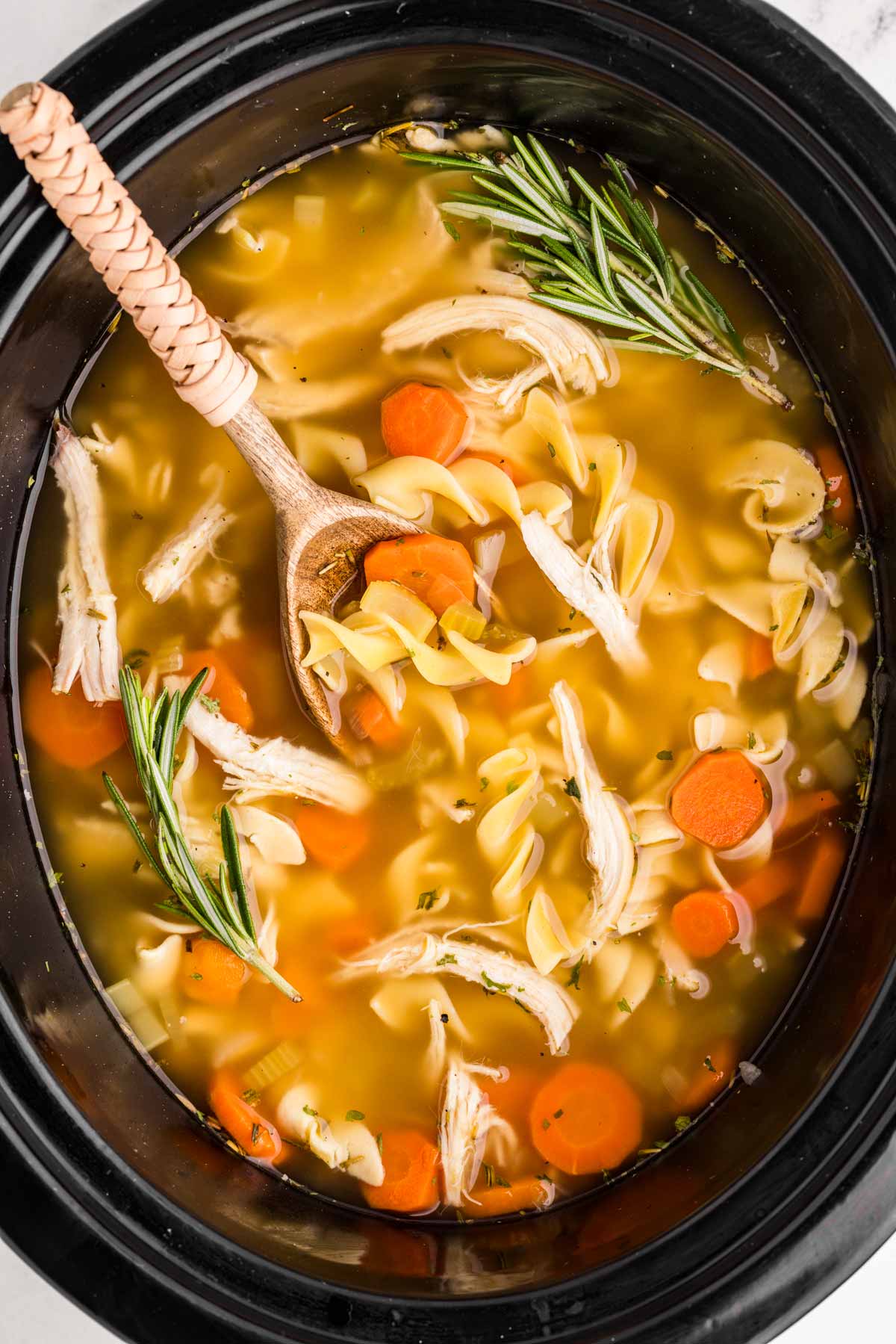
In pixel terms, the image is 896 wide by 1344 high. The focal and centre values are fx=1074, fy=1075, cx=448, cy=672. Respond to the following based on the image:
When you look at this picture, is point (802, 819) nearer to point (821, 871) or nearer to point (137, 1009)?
point (821, 871)

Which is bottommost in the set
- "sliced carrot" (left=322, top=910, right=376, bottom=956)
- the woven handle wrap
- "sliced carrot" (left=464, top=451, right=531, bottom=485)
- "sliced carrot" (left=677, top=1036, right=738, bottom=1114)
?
"sliced carrot" (left=677, top=1036, right=738, bottom=1114)

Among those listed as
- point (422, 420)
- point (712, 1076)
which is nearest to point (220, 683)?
point (422, 420)

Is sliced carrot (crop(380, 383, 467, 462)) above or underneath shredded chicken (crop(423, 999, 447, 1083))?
above

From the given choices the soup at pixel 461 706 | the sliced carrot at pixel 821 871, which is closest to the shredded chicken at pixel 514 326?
the soup at pixel 461 706

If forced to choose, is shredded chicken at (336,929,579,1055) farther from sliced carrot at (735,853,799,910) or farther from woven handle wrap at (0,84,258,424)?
woven handle wrap at (0,84,258,424)

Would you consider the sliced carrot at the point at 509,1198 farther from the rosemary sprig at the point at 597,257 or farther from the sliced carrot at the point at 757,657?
the rosemary sprig at the point at 597,257

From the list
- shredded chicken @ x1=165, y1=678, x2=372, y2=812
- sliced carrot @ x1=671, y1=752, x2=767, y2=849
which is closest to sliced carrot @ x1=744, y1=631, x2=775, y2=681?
sliced carrot @ x1=671, y1=752, x2=767, y2=849

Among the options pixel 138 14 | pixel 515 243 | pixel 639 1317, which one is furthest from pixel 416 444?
pixel 639 1317
